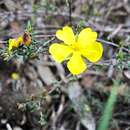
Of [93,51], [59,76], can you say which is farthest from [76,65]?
[59,76]

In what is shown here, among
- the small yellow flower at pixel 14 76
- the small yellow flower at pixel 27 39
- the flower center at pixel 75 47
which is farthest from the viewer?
the small yellow flower at pixel 14 76

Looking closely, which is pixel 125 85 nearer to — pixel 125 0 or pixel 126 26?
pixel 126 26

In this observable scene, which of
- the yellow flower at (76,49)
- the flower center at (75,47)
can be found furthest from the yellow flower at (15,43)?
the flower center at (75,47)

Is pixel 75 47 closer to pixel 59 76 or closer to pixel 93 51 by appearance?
pixel 93 51

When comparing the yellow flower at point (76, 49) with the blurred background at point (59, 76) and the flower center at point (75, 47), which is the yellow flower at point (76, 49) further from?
the blurred background at point (59, 76)

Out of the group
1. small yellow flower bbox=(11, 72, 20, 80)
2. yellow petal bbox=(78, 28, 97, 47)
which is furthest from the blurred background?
yellow petal bbox=(78, 28, 97, 47)

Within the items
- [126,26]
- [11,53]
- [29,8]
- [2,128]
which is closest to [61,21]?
[29,8]

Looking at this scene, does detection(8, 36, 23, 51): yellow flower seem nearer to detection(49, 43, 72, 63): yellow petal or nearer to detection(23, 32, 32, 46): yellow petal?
detection(23, 32, 32, 46): yellow petal

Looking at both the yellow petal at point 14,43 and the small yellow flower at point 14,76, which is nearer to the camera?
the yellow petal at point 14,43
